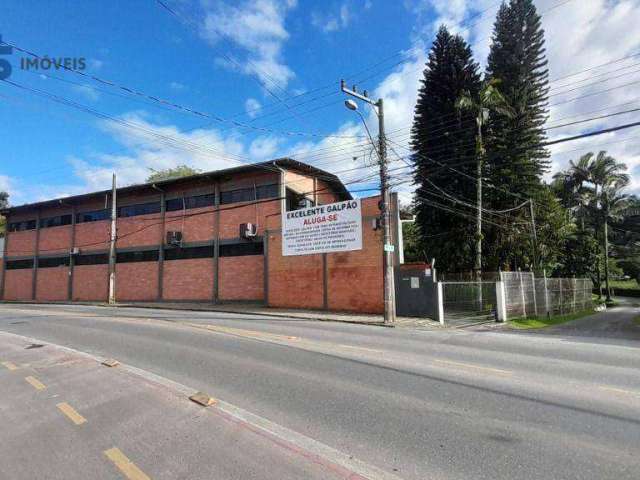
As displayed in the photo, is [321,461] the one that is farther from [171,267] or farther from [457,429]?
[171,267]

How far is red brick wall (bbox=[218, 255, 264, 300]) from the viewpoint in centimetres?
2602

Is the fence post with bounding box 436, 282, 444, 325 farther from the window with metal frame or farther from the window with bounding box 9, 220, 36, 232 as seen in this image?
the window with bounding box 9, 220, 36, 232

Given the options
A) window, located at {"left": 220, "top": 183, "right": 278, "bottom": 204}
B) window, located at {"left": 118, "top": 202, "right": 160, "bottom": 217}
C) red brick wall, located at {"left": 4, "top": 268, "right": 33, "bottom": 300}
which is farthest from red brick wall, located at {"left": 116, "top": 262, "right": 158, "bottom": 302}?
red brick wall, located at {"left": 4, "top": 268, "right": 33, "bottom": 300}

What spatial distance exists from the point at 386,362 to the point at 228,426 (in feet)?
13.7

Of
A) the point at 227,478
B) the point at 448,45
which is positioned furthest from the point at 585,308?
the point at 227,478

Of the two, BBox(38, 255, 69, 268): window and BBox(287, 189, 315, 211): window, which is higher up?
BBox(287, 189, 315, 211): window

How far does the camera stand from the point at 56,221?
36.6 metres

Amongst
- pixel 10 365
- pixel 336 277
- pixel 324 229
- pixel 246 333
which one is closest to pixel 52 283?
pixel 324 229

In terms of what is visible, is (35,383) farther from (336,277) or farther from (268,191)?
(268,191)

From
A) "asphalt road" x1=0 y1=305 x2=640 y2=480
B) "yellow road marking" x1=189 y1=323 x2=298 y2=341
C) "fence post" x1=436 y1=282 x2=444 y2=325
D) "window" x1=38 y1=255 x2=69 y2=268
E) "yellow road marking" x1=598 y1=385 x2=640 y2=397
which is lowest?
"yellow road marking" x1=598 y1=385 x2=640 y2=397

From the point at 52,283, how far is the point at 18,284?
538 cm

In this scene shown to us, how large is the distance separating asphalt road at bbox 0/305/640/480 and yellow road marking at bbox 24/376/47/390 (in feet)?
5.37

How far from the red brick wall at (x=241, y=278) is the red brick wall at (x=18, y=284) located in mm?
22028

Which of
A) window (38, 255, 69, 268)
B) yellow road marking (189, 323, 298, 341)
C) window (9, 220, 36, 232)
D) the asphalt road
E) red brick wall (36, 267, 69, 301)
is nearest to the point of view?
the asphalt road
